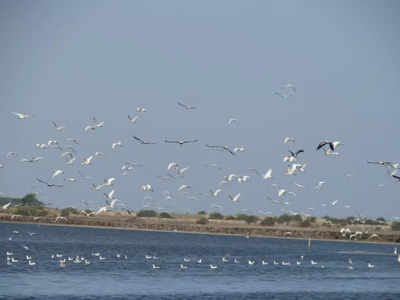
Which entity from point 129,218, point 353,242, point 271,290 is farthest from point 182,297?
point 129,218

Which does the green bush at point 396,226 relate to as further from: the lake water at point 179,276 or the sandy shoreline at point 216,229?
the lake water at point 179,276

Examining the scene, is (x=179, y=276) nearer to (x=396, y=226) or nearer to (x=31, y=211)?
(x=31, y=211)

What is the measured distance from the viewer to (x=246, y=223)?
655 feet

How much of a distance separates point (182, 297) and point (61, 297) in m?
7.34

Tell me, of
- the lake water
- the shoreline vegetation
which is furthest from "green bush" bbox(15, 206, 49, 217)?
the lake water

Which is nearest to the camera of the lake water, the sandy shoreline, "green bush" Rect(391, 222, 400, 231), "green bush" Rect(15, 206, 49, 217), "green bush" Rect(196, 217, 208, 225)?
the lake water

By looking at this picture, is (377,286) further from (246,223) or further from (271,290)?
(246,223)

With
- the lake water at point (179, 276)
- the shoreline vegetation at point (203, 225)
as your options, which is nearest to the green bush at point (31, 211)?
the shoreline vegetation at point (203, 225)

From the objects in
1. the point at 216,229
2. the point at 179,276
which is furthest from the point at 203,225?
the point at 179,276

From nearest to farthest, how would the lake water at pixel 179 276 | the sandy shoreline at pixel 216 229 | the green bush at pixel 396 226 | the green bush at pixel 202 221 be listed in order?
the lake water at pixel 179 276, the sandy shoreline at pixel 216 229, the green bush at pixel 396 226, the green bush at pixel 202 221

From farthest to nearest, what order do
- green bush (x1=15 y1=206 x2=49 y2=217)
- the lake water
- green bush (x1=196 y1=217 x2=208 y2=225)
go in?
green bush (x1=196 y1=217 x2=208 y2=225)
green bush (x1=15 y1=206 x2=49 y2=217)
the lake water

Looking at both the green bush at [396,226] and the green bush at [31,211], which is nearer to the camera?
the green bush at [396,226]

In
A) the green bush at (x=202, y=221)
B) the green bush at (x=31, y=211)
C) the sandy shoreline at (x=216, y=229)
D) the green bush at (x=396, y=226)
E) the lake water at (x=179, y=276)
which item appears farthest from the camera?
the green bush at (x=202, y=221)

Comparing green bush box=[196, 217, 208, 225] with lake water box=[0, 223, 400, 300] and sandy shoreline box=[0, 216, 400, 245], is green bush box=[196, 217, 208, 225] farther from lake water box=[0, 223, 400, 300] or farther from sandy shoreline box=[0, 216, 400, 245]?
lake water box=[0, 223, 400, 300]
